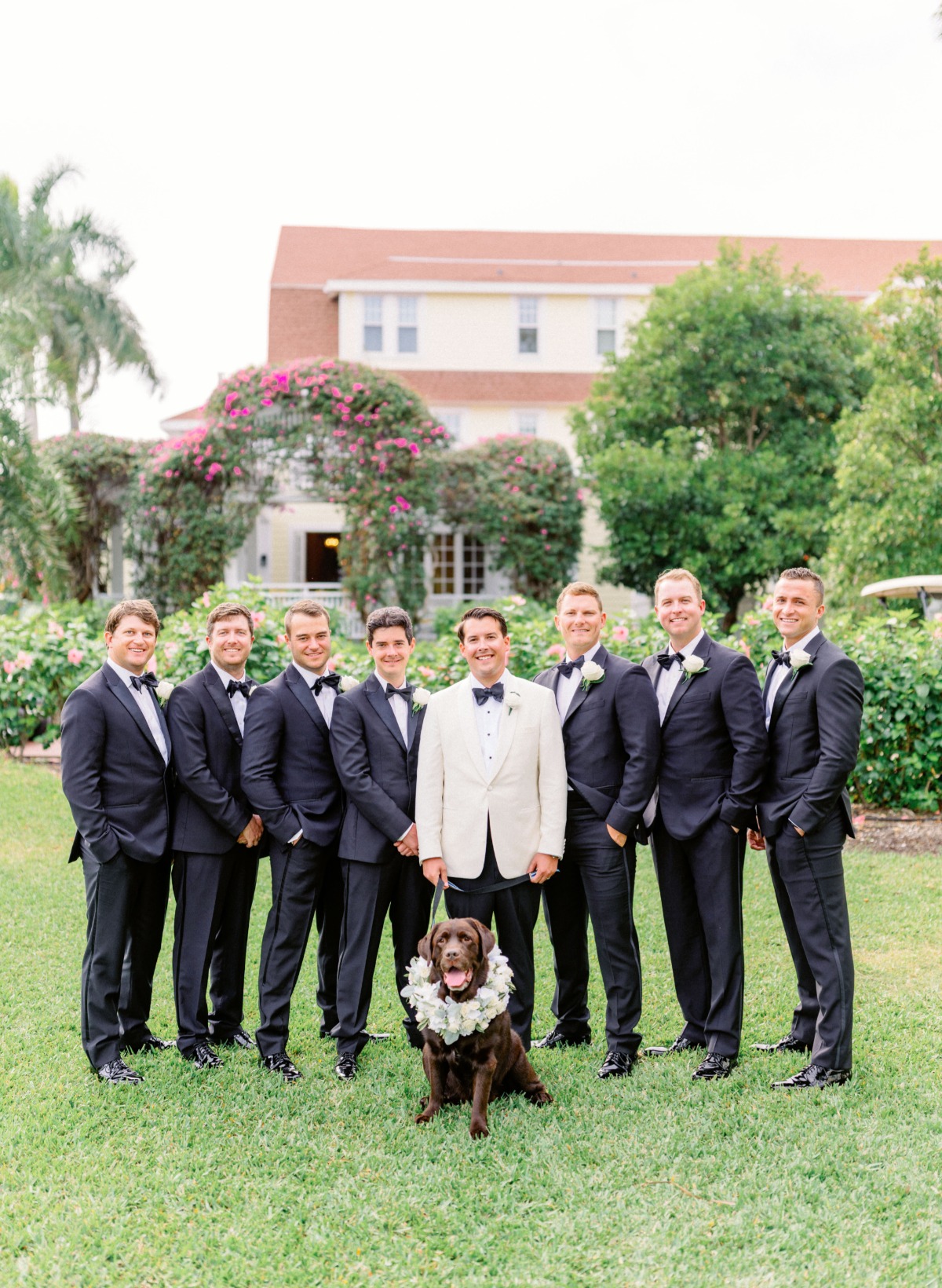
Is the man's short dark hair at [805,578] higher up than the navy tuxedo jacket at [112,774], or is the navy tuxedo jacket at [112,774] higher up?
the man's short dark hair at [805,578]

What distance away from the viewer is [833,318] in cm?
2162

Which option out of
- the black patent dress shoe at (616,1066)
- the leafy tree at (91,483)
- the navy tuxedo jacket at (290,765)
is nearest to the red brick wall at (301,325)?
the leafy tree at (91,483)

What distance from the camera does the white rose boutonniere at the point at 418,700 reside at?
5.07 metres

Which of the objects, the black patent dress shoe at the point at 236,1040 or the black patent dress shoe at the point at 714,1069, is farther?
the black patent dress shoe at the point at 236,1040

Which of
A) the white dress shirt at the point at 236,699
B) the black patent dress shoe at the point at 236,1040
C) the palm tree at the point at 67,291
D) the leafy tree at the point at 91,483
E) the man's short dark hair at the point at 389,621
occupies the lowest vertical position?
the black patent dress shoe at the point at 236,1040

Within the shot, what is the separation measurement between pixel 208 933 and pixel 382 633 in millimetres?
1590

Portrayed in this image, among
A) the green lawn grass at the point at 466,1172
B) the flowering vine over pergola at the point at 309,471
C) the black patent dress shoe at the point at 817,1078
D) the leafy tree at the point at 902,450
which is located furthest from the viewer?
the flowering vine over pergola at the point at 309,471

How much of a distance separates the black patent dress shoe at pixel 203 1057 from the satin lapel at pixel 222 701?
1362mm

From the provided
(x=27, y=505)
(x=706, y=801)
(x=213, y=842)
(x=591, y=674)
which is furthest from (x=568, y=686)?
(x=27, y=505)

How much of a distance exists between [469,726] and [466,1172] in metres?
1.79

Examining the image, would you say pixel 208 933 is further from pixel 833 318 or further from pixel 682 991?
pixel 833 318

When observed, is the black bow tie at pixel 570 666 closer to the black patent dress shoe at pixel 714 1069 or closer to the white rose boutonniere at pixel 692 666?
the white rose boutonniere at pixel 692 666

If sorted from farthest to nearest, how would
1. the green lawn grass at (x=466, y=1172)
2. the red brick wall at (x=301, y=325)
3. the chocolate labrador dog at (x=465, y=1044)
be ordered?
the red brick wall at (x=301, y=325), the chocolate labrador dog at (x=465, y=1044), the green lawn grass at (x=466, y=1172)

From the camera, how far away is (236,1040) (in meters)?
5.26
